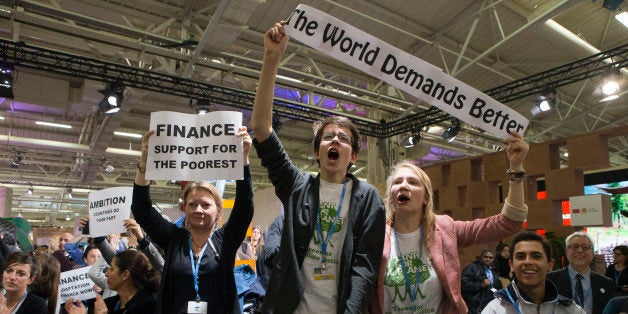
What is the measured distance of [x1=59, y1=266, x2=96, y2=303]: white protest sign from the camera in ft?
13.1

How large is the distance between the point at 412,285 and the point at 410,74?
3.46ft

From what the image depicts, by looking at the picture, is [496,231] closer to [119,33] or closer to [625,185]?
[119,33]

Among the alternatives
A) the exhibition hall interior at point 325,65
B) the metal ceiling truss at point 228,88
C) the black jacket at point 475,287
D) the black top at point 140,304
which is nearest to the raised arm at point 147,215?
the black top at point 140,304

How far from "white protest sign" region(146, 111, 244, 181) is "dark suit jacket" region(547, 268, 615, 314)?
2.83 m

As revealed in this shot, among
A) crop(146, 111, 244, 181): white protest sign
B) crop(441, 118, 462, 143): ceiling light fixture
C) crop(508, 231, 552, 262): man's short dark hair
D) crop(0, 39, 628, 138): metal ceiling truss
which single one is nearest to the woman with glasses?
crop(508, 231, 552, 262): man's short dark hair

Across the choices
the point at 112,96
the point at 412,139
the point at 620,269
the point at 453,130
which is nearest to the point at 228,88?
the point at 112,96

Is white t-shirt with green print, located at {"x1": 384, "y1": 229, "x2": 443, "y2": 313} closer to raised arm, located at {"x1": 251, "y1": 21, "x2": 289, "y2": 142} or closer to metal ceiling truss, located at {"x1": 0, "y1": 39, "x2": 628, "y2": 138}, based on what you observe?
raised arm, located at {"x1": 251, "y1": 21, "x2": 289, "y2": 142}

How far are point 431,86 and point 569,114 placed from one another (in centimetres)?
1209

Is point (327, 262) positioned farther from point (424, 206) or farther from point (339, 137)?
point (424, 206)

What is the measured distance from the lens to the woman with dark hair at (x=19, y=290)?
3.03 m

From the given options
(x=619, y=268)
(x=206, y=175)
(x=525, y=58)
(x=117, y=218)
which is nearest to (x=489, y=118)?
(x=206, y=175)

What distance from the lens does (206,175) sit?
2.36 m

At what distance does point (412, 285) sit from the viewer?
188 centimetres

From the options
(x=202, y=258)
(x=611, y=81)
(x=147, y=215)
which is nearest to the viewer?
(x=202, y=258)
